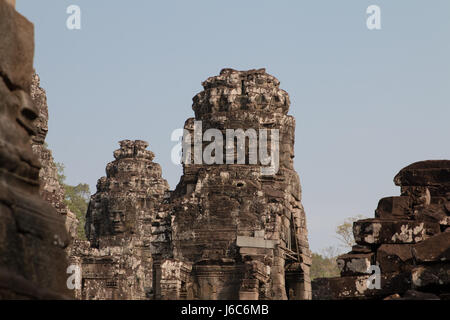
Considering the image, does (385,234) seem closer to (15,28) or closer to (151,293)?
(15,28)

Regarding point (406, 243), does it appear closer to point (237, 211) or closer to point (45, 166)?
point (45, 166)

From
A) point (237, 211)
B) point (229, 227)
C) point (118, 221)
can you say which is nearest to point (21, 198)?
point (229, 227)

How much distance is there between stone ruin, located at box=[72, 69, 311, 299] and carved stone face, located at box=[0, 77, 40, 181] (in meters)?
13.8

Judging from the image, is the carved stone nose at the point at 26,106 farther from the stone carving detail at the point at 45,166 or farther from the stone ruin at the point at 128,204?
the stone ruin at the point at 128,204

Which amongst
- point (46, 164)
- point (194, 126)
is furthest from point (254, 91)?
point (46, 164)

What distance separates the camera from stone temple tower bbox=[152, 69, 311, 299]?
20.6 m

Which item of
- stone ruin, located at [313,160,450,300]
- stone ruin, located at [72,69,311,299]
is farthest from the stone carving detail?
stone ruin, located at [313,160,450,300]

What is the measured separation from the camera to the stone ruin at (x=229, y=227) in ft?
67.6

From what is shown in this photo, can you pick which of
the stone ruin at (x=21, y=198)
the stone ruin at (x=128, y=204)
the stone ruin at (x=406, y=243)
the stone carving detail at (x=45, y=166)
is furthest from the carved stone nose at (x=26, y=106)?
the stone ruin at (x=128, y=204)

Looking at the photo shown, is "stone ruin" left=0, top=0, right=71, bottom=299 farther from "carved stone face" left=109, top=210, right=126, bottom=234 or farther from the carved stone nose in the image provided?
"carved stone face" left=109, top=210, right=126, bottom=234

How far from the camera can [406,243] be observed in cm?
1045

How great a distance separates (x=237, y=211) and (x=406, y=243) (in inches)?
511

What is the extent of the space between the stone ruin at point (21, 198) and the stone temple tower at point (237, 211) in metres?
13.8
